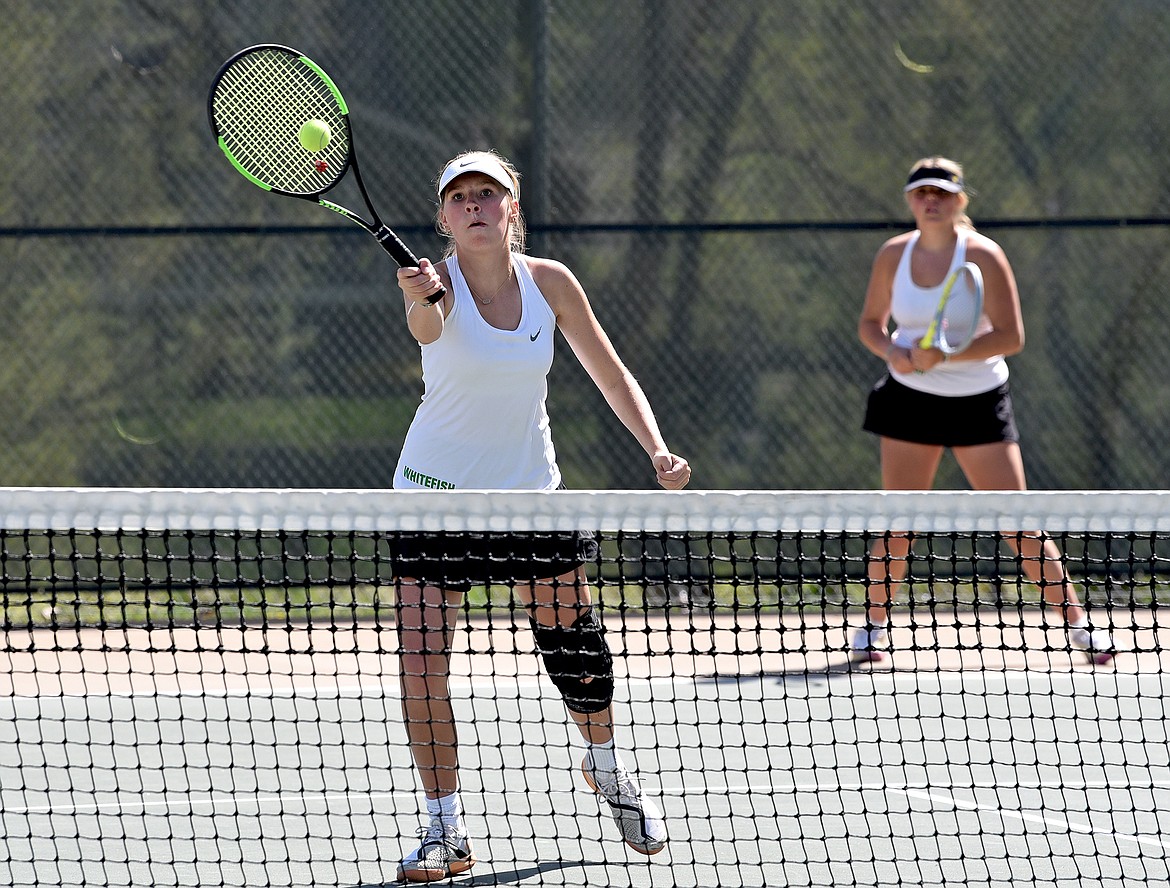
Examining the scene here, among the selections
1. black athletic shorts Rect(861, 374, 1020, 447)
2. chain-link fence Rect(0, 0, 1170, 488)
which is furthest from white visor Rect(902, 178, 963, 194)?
chain-link fence Rect(0, 0, 1170, 488)

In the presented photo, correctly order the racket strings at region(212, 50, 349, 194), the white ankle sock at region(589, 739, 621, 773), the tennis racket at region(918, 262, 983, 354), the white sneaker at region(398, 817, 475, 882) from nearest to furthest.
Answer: the white sneaker at region(398, 817, 475, 882), the white ankle sock at region(589, 739, 621, 773), the racket strings at region(212, 50, 349, 194), the tennis racket at region(918, 262, 983, 354)

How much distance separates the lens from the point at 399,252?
3.49m

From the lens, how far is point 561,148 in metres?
7.13

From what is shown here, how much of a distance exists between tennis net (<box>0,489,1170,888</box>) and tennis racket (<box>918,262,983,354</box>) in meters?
0.74

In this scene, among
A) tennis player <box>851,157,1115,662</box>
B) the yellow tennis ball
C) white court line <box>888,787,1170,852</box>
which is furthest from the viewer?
tennis player <box>851,157,1115,662</box>

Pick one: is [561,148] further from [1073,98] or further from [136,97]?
[1073,98]

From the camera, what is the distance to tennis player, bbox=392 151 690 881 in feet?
11.5

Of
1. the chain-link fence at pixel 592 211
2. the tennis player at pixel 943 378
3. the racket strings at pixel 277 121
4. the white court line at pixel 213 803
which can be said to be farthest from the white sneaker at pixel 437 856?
the chain-link fence at pixel 592 211

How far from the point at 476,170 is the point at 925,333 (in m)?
2.45

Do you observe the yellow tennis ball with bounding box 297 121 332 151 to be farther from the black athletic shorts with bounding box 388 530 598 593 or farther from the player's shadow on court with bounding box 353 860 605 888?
the player's shadow on court with bounding box 353 860 605 888

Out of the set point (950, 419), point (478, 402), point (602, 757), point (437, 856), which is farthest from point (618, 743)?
point (950, 419)

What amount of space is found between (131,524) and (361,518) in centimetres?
44

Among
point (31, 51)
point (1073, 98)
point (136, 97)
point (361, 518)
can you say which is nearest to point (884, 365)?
point (1073, 98)

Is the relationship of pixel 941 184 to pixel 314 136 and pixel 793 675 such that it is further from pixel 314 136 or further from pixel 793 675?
pixel 314 136
